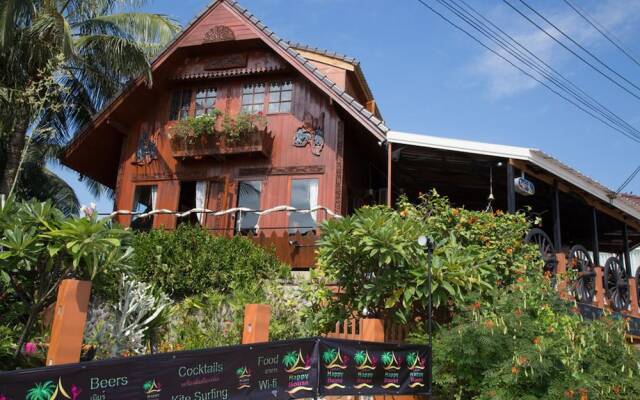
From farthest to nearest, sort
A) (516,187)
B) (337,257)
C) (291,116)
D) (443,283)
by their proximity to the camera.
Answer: (291,116) → (516,187) → (337,257) → (443,283)

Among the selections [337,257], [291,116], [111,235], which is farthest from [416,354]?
[291,116]

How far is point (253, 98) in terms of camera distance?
14.7 m

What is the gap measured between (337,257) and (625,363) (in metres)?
4.05

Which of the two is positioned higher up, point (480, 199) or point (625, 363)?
point (480, 199)

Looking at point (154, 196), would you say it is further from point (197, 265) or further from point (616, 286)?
point (616, 286)

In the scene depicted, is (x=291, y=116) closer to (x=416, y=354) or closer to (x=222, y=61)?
(x=222, y=61)

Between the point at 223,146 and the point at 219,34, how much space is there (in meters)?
3.16

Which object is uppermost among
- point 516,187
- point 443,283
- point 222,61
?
point 222,61

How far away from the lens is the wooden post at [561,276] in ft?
27.9

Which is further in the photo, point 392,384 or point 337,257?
point 337,257

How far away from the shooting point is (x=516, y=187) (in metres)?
11.1

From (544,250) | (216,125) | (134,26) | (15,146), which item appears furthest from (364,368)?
(134,26)

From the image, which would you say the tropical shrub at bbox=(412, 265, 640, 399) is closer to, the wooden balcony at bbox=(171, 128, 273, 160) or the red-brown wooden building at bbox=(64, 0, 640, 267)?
the red-brown wooden building at bbox=(64, 0, 640, 267)

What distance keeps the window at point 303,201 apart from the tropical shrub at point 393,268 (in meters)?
3.89
